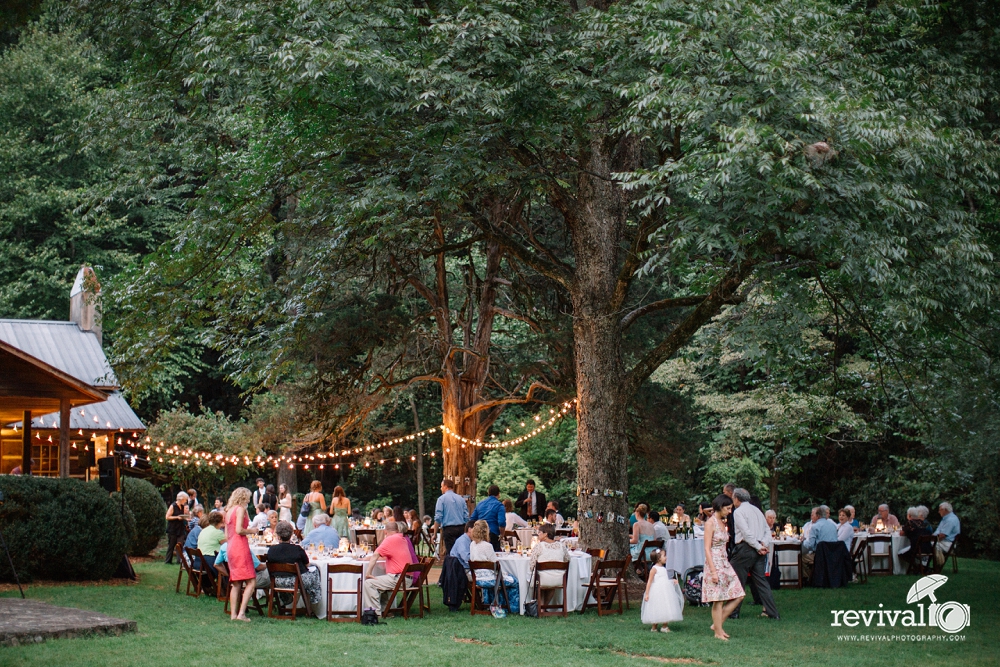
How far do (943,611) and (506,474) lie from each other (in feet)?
54.3

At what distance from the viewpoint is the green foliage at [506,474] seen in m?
27.8

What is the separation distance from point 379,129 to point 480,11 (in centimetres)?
193

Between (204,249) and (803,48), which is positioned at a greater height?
(803,48)

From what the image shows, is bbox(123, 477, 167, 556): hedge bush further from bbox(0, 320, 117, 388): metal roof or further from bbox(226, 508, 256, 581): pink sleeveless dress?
bbox(226, 508, 256, 581): pink sleeveless dress

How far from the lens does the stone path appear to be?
927cm

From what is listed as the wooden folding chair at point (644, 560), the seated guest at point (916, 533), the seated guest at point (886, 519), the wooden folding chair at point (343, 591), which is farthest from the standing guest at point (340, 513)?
the seated guest at point (916, 533)

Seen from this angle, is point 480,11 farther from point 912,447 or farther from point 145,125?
point 912,447

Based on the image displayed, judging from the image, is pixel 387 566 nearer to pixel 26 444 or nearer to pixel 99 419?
pixel 26 444

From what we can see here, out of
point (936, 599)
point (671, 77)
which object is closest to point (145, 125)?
point (671, 77)

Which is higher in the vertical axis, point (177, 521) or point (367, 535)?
point (177, 521)

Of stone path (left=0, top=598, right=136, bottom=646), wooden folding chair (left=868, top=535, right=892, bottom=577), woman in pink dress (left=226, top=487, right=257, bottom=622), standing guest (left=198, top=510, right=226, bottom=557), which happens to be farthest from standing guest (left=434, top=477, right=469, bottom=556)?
wooden folding chair (left=868, top=535, right=892, bottom=577)

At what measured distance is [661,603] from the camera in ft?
34.9

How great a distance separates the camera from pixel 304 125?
13.2 meters

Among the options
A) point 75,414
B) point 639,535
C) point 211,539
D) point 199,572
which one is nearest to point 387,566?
point 211,539
